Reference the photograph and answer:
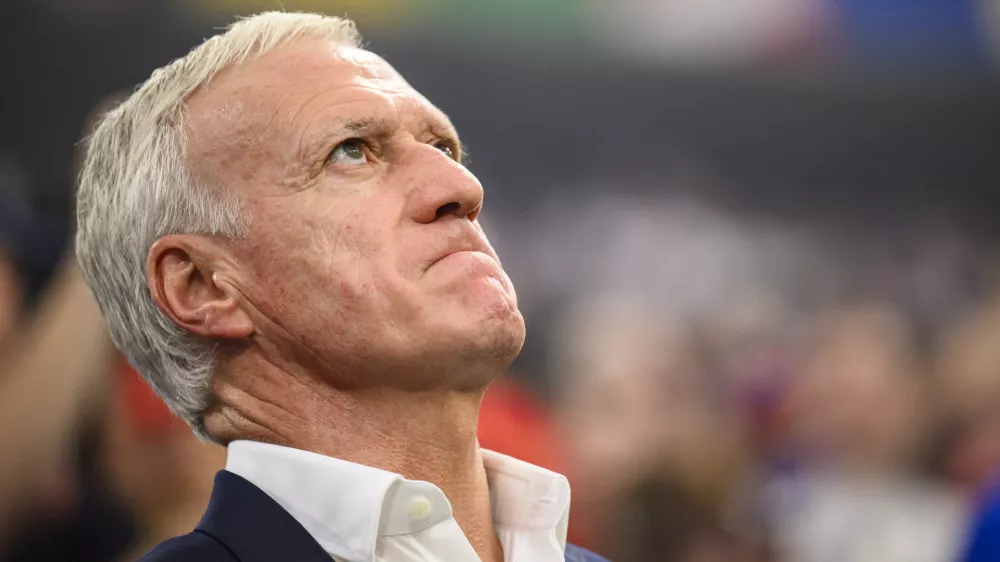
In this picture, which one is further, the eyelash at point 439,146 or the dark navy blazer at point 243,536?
the eyelash at point 439,146

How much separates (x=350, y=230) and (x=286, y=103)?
9.0 inches

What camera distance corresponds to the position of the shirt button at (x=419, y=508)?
134cm

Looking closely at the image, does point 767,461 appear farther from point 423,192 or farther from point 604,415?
point 423,192

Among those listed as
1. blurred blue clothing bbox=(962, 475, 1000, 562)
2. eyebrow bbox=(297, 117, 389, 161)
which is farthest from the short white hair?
blurred blue clothing bbox=(962, 475, 1000, 562)

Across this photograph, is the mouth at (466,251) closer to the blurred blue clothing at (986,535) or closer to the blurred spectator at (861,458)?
the blurred blue clothing at (986,535)

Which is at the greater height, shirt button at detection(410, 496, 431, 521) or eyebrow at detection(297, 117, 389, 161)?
eyebrow at detection(297, 117, 389, 161)

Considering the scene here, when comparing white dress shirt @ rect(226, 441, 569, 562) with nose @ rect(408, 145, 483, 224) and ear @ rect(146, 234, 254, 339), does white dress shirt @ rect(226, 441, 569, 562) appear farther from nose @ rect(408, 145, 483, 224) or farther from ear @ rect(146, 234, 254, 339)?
nose @ rect(408, 145, 483, 224)

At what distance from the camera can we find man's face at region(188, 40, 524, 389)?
54.9 inches

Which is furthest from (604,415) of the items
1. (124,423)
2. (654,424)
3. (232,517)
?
(232,517)

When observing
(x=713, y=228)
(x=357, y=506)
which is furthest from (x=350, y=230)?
(x=713, y=228)

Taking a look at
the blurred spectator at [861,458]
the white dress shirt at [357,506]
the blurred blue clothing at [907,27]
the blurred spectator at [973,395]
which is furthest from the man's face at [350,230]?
the blurred blue clothing at [907,27]

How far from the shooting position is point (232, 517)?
1.35 metres

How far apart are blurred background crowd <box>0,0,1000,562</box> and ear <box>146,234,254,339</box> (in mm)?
1192

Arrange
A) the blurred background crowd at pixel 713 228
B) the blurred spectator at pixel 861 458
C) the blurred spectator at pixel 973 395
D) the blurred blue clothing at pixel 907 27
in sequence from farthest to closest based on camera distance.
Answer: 1. the blurred blue clothing at pixel 907 27
2. the blurred spectator at pixel 973 395
3. the blurred spectator at pixel 861 458
4. the blurred background crowd at pixel 713 228
